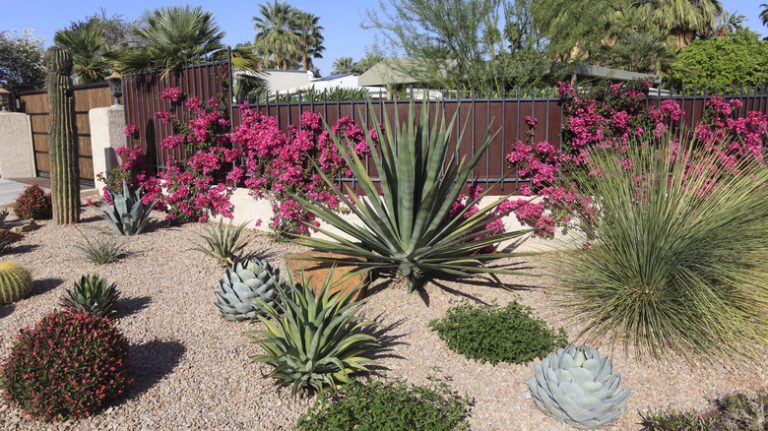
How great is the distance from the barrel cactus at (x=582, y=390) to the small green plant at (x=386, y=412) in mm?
540

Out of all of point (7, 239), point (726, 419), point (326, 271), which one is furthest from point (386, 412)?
point (7, 239)

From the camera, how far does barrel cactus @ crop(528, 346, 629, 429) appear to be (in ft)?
11.7

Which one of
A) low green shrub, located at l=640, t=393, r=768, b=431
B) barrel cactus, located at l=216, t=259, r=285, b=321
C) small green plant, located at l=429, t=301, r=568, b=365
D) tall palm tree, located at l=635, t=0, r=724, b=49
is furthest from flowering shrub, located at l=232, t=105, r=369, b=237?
tall palm tree, located at l=635, t=0, r=724, b=49

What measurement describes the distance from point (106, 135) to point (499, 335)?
887cm

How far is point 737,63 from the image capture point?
943 inches

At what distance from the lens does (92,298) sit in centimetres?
513

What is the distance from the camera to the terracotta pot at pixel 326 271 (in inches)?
215

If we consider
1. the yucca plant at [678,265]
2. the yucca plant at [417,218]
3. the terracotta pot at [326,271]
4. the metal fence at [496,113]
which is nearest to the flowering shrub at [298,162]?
the metal fence at [496,113]

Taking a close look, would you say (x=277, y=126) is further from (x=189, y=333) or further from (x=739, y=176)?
(x=739, y=176)

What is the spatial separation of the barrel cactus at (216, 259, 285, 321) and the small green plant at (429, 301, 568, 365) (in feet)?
4.69

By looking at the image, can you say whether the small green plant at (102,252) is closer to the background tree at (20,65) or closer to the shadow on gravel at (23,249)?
the shadow on gravel at (23,249)

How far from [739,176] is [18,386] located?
18.3ft

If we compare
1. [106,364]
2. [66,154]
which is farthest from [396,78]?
[106,364]

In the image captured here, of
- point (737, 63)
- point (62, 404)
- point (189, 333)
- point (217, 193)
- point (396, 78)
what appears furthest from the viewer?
point (737, 63)
